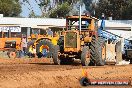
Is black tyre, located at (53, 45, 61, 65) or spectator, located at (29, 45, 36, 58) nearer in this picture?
black tyre, located at (53, 45, 61, 65)

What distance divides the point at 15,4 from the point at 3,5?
28.4 ft

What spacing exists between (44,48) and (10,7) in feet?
187

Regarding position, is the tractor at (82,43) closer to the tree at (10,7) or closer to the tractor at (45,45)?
the tractor at (45,45)

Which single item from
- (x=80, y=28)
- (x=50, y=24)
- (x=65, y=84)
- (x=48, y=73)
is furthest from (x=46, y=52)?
(x=50, y=24)

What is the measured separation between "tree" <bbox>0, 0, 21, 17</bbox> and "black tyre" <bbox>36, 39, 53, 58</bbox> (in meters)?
52.2

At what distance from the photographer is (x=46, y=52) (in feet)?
90.3

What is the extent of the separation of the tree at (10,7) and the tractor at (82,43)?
5867cm

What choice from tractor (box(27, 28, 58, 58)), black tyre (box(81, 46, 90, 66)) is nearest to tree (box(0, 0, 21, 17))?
tractor (box(27, 28, 58, 58))

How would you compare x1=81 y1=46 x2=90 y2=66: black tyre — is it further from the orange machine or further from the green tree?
the green tree

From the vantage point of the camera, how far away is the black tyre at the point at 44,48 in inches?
1048

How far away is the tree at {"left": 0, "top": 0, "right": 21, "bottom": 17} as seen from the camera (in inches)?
3150

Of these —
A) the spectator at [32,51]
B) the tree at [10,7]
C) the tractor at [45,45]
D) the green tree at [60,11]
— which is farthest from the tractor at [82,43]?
the tree at [10,7]

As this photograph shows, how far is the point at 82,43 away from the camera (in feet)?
68.4

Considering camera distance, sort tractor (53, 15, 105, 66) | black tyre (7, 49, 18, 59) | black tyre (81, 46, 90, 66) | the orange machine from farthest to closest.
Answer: the orange machine → black tyre (7, 49, 18, 59) → tractor (53, 15, 105, 66) → black tyre (81, 46, 90, 66)
